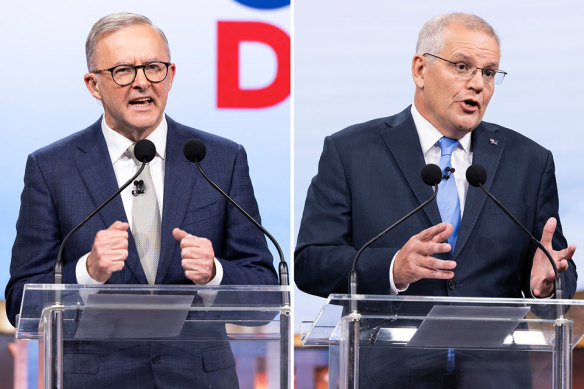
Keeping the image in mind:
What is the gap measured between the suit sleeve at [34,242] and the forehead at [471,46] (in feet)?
5.14

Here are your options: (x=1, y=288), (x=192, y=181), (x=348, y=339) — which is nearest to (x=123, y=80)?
(x=192, y=181)

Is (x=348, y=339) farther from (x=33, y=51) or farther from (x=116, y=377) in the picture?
(x=33, y=51)

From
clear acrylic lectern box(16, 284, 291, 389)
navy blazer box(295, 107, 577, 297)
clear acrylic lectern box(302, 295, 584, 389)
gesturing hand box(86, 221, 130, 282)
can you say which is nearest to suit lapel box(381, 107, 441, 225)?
navy blazer box(295, 107, 577, 297)

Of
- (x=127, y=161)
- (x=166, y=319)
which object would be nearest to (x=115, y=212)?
(x=127, y=161)

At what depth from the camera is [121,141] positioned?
347cm

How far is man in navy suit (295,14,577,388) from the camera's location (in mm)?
3328

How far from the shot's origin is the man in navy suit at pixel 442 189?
3.33 metres

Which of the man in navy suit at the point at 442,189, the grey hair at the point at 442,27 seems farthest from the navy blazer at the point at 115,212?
the grey hair at the point at 442,27

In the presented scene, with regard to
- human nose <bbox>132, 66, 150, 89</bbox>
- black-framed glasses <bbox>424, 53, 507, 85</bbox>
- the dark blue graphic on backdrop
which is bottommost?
human nose <bbox>132, 66, 150, 89</bbox>

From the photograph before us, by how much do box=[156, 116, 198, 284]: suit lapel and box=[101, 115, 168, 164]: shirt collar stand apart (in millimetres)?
27

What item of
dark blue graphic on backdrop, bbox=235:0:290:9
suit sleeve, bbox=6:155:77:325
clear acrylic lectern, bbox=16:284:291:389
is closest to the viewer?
clear acrylic lectern, bbox=16:284:291:389

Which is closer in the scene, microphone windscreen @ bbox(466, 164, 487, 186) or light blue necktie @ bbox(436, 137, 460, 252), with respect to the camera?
microphone windscreen @ bbox(466, 164, 487, 186)

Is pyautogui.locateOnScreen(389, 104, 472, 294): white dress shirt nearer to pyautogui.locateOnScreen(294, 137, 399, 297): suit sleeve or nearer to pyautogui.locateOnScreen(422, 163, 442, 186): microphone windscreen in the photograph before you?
pyautogui.locateOnScreen(294, 137, 399, 297): suit sleeve

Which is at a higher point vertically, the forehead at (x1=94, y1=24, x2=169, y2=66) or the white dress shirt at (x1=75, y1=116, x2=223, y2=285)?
the forehead at (x1=94, y1=24, x2=169, y2=66)
